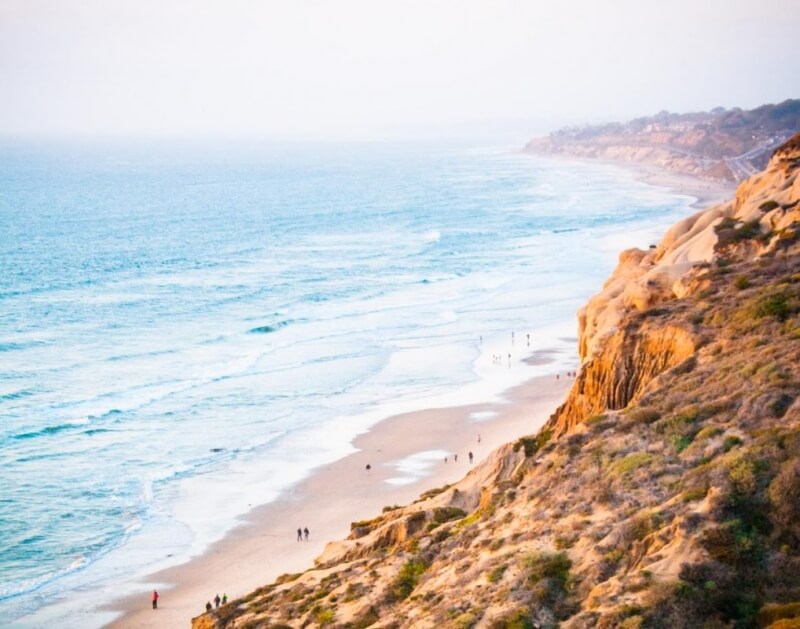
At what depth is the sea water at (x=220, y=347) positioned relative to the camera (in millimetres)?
44938

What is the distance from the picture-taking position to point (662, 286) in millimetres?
34000

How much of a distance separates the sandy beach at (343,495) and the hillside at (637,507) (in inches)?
463

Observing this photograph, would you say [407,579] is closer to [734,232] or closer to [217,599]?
[217,599]

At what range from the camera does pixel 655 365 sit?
28.3 meters

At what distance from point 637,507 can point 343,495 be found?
96.0 feet

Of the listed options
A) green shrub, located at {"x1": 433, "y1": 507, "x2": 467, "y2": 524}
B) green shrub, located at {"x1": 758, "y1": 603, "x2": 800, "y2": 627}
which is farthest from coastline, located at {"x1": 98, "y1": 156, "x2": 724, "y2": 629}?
green shrub, located at {"x1": 758, "y1": 603, "x2": 800, "y2": 627}

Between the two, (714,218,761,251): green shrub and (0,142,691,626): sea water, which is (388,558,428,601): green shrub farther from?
(0,142,691,626): sea water

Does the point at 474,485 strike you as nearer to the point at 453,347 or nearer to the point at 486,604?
the point at 486,604

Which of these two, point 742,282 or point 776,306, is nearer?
point 776,306

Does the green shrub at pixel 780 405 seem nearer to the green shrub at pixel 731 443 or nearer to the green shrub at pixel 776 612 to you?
the green shrub at pixel 731 443

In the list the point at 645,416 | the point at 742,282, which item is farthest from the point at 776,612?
the point at 742,282

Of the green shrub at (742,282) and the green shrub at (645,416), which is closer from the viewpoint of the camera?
the green shrub at (645,416)

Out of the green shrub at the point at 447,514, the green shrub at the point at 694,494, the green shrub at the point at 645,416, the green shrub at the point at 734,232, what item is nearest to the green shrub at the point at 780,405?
the green shrub at the point at 645,416

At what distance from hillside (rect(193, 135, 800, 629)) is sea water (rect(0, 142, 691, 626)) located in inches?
731
